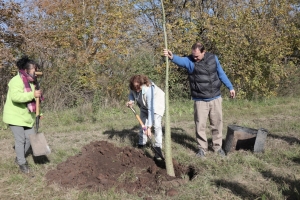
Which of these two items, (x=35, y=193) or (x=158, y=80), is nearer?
(x=35, y=193)

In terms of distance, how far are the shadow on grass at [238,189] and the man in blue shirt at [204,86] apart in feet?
3.64

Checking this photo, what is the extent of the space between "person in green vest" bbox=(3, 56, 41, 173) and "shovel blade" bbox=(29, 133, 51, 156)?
19cm

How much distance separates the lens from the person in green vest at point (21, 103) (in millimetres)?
4359

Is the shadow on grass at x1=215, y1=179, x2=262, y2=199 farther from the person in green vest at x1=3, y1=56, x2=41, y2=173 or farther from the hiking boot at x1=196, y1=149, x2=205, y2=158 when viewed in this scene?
the person in green vest at x1=3, y1=56, x2=41, y2=173

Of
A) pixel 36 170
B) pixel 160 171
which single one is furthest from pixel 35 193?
pixel 160 171

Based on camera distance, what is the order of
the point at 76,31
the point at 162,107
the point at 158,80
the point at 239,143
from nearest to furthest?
the point at 162,107 → the point at 239,143 → the point at 158,80 → the point at 76,31

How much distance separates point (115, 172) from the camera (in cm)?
448

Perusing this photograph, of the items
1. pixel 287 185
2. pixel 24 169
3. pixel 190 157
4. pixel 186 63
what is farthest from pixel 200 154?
pixel 24 169

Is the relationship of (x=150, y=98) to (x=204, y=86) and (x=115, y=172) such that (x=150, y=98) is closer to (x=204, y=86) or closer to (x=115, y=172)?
(x=204, y=86)

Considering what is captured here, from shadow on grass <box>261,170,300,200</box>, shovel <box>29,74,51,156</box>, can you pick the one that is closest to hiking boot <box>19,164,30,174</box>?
shovel <box>29,74,51,156</box>

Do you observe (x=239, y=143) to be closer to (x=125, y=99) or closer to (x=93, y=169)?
(x=93, y=169)

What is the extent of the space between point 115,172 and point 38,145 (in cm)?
118

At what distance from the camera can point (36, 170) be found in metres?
4.65

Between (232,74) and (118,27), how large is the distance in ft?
20.1
